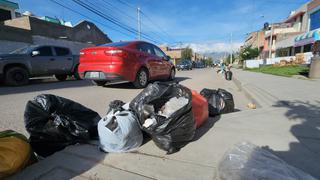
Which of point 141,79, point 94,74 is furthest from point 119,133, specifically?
point 141,79

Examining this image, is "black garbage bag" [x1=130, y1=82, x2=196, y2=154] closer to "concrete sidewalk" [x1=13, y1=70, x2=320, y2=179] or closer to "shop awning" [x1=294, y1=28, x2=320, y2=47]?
"concrete sidewalk" [x1=13, y1=70, x2=320, y2=179]

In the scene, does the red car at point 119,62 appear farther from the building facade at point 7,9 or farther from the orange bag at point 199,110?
the building facade at point 7,9

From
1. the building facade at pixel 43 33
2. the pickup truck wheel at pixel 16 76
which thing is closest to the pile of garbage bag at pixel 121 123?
the pickup truck wheel at pixel 16 76

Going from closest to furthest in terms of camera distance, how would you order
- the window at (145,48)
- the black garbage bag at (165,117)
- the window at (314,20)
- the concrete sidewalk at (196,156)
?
1. the concrete sidewalk at (196,156)
2. the black garbage bag at (165,117)
3. the window at (145,48)
4. the window at (314,20)

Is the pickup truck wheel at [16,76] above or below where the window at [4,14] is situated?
below

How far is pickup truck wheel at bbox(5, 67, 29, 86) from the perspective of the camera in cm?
752

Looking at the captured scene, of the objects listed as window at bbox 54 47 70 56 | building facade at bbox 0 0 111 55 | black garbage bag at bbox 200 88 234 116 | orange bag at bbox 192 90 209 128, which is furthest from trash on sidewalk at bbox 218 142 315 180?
building facade at bbox 0 0 111 55

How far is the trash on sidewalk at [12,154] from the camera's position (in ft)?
5.62

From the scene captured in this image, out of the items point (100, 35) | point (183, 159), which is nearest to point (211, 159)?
point (183, 159)

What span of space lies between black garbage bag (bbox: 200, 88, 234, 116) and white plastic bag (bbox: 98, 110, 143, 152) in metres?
1.73

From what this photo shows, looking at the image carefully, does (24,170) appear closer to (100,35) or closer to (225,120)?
(225,120)

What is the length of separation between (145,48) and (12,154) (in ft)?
18.9

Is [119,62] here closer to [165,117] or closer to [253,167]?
[165,117]

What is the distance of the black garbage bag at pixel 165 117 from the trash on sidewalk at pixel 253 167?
1.95ft
